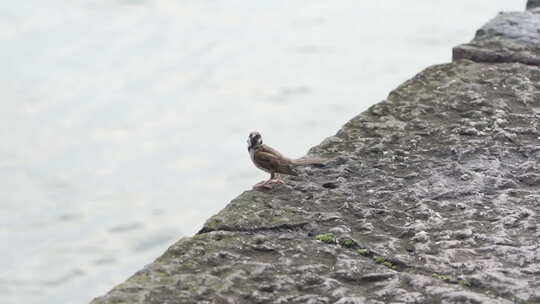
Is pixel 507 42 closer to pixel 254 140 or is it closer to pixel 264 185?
pixel 254 140

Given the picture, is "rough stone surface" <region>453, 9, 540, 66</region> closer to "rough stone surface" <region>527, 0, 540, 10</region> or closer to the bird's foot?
"rough stone surface" <region>527, 0, 540, 10</region>

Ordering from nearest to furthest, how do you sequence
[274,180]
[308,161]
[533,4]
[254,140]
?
[274,180] < [308,161] < [254,140] < [533,4]

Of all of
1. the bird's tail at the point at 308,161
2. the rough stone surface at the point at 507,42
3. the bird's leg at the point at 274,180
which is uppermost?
the rough stone surface at the point at 507,42

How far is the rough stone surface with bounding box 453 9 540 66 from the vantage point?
6.04 meters

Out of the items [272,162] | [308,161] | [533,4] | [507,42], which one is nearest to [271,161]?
[272,162]

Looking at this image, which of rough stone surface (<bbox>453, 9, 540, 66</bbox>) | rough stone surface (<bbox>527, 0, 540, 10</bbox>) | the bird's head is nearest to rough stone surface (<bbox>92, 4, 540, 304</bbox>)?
the bird's head

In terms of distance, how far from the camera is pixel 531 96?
17.7ft

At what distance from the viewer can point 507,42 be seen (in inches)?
246

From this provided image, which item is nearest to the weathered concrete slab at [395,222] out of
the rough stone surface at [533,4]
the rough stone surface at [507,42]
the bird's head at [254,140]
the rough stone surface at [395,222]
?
the rough stone surface at [395,222]

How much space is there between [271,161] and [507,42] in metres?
2.18

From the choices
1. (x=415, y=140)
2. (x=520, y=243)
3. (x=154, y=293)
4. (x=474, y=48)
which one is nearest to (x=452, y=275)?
(x=520, y=243)

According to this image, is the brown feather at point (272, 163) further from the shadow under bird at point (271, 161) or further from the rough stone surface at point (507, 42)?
the rough stone surface at point (507, 42)

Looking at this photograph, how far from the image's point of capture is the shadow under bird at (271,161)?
15.3 feet

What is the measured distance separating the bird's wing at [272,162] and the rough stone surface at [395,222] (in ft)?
0.27
